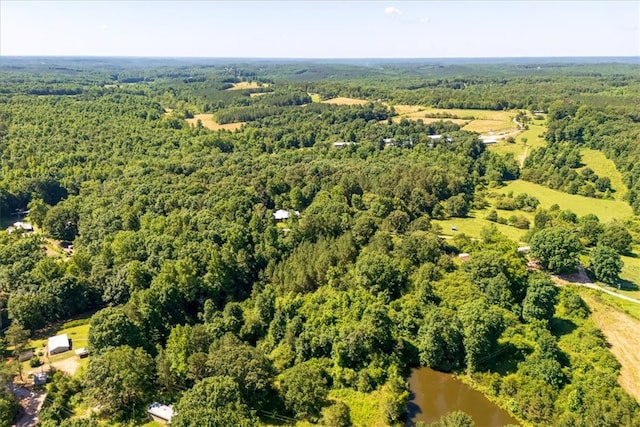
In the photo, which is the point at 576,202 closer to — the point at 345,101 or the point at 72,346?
the point at 72,346

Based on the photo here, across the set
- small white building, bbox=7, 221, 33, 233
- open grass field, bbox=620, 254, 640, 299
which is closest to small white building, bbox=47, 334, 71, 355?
small white building, bbox=7, 221, 33, 233

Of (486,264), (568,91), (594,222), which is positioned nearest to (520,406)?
(486,264)

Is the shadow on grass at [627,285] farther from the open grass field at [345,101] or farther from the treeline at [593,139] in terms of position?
the open grass field at [345,101]

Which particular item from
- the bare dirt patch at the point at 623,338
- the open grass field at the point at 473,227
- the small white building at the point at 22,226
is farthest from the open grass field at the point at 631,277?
the small white building at the point at 22,226

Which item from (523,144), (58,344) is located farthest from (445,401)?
(523,144)

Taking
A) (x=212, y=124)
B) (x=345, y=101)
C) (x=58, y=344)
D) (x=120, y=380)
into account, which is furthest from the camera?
(x=345, y=101)

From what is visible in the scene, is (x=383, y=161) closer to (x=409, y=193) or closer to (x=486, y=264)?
(x=409, y=193)
